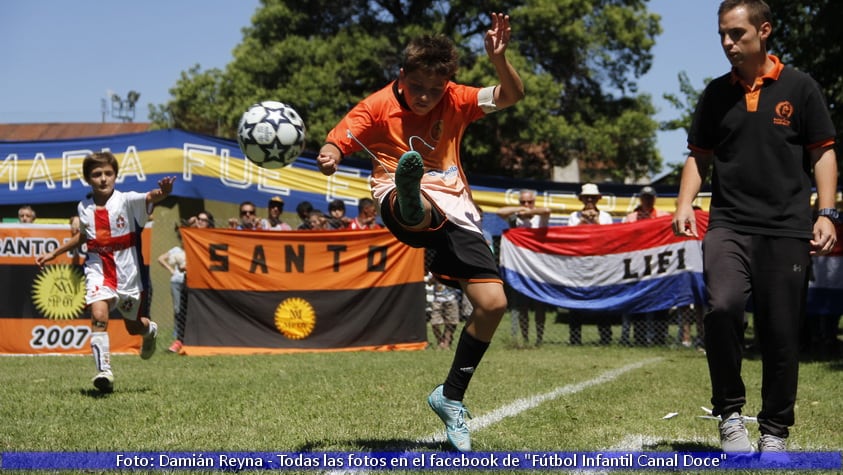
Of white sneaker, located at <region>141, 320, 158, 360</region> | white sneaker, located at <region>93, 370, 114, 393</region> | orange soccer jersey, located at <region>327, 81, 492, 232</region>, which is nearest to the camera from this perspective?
orange soccer jersey, located at <region>327, 81, 492, 232</region>

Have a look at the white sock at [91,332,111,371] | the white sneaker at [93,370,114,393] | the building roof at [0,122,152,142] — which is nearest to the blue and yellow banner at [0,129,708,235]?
the white sock at [91,332,111,371]

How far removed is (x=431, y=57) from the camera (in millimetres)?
5012

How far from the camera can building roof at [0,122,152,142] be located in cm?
4994

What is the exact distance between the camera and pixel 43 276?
12867 millimetres

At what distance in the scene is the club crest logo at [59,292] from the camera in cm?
1284

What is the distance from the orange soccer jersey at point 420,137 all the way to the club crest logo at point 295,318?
26.1 ft

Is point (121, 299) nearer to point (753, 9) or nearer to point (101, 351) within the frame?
point (101, 351)

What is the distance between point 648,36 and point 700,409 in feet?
86.4

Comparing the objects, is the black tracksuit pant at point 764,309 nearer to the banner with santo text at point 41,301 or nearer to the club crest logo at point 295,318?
the club crest logo at point 295,318

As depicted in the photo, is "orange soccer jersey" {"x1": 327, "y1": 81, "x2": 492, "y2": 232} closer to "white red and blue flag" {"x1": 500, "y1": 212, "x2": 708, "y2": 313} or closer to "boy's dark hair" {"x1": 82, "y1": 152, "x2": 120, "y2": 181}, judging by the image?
"boy's dark hair" {"x1": 82, "y1": 152, "x2": 120, "y2": 181}

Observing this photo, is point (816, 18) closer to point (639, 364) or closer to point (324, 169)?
point (639, 364)

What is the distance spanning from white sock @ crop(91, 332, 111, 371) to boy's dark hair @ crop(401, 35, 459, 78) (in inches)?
164

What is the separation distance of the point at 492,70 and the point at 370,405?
21249 mm

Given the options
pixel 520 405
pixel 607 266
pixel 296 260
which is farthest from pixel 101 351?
pixel 607 266
